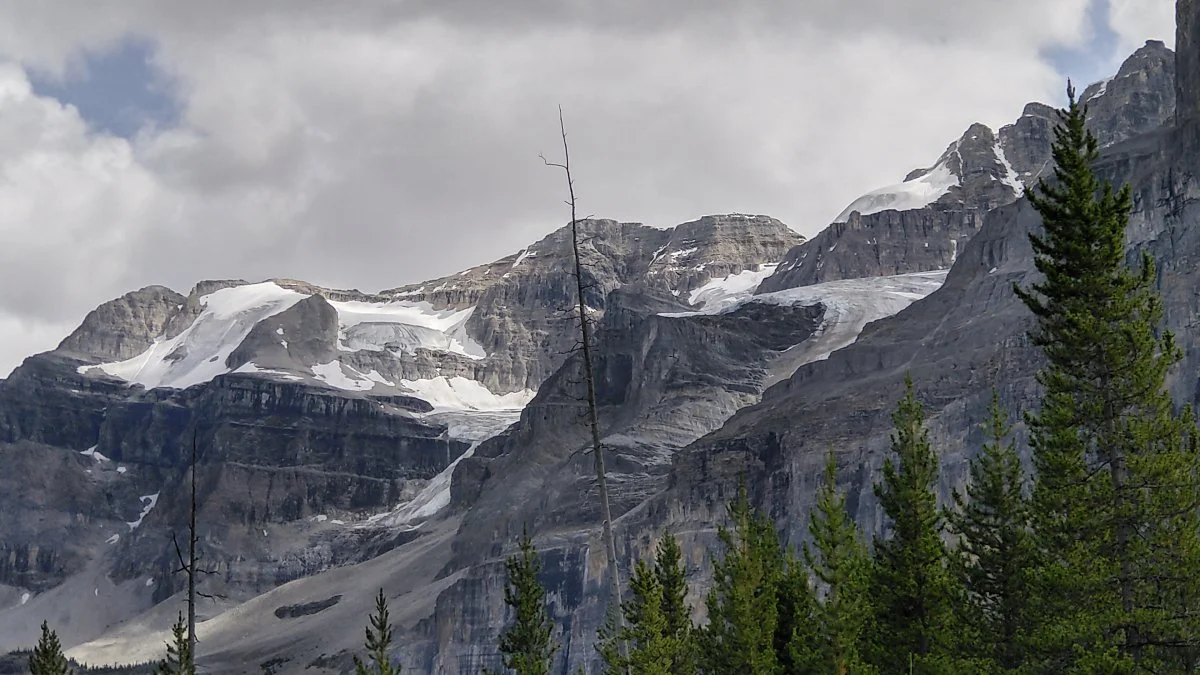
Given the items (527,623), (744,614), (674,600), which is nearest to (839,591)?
(744,614)

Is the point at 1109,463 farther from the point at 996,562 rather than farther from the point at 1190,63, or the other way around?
the point at 1190,63

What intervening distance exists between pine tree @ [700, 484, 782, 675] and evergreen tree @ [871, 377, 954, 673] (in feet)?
11.0

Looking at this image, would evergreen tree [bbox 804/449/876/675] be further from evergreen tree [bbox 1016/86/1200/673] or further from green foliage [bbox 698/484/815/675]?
evergreen tree [bbox 1016/86/1200/673]

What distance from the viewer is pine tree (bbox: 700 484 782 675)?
160 feet

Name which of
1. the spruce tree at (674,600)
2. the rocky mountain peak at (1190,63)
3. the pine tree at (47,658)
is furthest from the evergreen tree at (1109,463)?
the rocky mountain peak at (1190,63)

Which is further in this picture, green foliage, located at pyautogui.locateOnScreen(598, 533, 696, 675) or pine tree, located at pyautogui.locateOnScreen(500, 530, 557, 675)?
pine tree, located at pyautogui.locateOnScreen(500, 530, 557, 675)

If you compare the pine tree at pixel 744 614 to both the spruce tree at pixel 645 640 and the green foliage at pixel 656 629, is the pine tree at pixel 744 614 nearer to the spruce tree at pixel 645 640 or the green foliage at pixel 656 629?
the green foliage at pixel 656 629

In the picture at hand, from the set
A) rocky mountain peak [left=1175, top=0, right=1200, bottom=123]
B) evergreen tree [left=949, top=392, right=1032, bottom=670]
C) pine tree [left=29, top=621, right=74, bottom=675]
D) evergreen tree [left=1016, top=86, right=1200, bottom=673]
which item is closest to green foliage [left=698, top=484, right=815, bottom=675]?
evergreen tree [left=949, top=392, right=1032, bottom=670]

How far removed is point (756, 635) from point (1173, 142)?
6018 inches

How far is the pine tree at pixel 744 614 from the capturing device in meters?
48.9

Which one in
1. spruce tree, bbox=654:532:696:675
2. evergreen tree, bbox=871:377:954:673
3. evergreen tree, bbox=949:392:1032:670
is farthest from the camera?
spruce tree, bbox=654:532:696:675

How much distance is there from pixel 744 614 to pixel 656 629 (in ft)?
11.7

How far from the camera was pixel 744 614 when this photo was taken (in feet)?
161

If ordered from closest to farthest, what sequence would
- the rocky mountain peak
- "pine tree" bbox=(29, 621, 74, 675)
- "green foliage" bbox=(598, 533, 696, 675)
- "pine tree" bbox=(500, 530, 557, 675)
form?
1. "green foliage" bbox=(598, 533, 696, 675)
2. "pine tree" bbox=(29, 621, 74, 675)
3. "pine tree" bbox=(500, 530, 557, 675)
4. the rocky mountain peak
